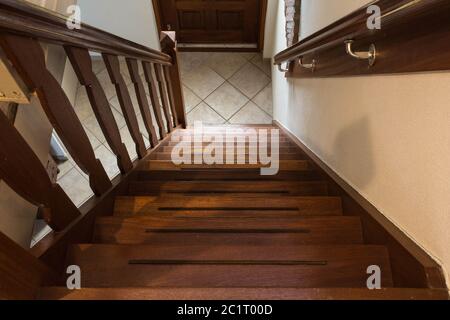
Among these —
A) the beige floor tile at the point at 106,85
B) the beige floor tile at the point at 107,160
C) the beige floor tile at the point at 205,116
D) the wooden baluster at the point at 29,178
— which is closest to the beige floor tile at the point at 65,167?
the beige floor tile at the point at 107,160

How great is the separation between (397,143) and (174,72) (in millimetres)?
2313

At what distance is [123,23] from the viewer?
12.9ft

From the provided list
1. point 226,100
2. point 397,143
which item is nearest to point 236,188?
point 397,143

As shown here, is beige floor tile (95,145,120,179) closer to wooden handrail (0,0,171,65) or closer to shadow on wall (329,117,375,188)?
wooden handrail (0,0,171,65)

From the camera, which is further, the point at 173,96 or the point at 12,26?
the point at 173,96

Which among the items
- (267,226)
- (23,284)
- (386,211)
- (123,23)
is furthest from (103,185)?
(123,23)

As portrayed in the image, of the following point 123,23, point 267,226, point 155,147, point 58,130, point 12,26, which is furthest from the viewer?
point 123,23

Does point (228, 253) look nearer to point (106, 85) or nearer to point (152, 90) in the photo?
point (152, 90)

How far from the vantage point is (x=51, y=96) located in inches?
36.7

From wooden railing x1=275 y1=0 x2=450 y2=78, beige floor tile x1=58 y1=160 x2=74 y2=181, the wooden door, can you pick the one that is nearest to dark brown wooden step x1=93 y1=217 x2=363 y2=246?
wooden railing x1=275 y1=0 x2=450 y2=78

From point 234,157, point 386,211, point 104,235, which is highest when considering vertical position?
point 386,211

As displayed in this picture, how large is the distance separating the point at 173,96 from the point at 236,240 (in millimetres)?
2309

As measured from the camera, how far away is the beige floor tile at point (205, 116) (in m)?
3.98
